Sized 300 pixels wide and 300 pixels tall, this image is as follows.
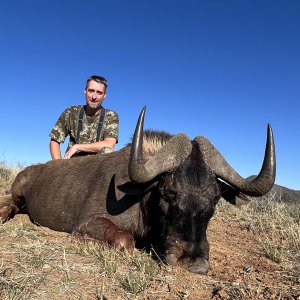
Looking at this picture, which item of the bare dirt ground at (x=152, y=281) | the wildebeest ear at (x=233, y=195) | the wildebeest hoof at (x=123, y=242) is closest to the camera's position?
the bare dirt ground at (x=152, y=281)

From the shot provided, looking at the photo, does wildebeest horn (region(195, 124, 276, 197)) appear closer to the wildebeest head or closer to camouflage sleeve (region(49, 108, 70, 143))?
the wildebeest head

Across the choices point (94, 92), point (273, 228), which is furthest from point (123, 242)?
point (94, 92)

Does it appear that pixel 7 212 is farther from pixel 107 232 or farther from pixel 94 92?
pixel 94 92

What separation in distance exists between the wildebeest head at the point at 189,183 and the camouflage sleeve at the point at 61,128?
12.1 ft

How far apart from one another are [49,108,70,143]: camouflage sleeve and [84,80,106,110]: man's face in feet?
1.68

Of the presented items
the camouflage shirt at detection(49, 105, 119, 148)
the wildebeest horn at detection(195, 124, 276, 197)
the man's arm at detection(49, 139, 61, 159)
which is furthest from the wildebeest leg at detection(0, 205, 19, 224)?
the wildebeest horn at detection(195, 124, 276, 197)

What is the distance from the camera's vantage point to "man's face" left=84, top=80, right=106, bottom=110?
7789 mm

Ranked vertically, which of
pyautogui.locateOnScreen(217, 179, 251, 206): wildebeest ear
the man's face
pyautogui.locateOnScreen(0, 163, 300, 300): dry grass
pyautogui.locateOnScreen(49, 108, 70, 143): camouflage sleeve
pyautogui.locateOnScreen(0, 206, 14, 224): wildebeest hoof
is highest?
the man's face

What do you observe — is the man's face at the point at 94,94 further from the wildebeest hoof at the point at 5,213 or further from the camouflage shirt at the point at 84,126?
the wildebeest hoof at the point at 5,213

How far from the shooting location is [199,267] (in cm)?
392

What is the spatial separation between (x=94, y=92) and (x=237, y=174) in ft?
12.5

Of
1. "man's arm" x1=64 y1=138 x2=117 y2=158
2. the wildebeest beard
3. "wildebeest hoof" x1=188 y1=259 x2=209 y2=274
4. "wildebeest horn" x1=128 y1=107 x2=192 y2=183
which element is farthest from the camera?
"man's arm" x1=64 y1=138 x2=117 y2=158

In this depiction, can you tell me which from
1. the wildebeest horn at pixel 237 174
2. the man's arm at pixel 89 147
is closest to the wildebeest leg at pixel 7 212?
the man's arm at pixel 89 147

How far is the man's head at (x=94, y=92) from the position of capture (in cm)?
780
